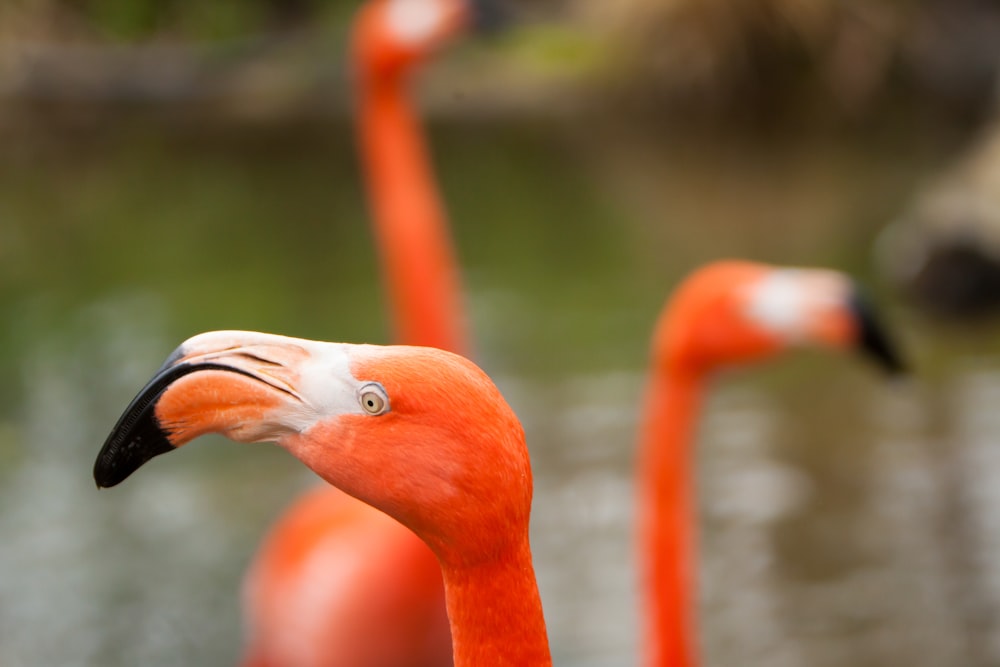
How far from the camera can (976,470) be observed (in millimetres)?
3768

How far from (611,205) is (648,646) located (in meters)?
5.34

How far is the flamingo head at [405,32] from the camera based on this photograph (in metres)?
2.71

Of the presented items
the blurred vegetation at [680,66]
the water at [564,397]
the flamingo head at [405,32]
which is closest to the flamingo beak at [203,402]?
the flamingo head at [405,32]

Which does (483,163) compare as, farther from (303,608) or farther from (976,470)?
(303,608)

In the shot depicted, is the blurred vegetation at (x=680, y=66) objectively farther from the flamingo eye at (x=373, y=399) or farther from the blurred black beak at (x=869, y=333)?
the flamingo eye at (x=373, y=399)

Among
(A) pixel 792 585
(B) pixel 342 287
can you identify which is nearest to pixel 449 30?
(A) pixel 792 585

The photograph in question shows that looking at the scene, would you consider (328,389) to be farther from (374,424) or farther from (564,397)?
(564,397)

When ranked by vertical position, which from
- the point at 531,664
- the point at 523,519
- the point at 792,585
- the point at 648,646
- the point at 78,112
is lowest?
the point at 792,585

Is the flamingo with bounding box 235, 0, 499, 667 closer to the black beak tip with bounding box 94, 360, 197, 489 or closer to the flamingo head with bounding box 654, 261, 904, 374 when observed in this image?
the flamingo head with bounding box 654, 261, 904, 374

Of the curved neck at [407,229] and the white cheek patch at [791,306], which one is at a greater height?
the curved neck at [407,229]

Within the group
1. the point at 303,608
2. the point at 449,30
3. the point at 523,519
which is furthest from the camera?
the point at 449,30

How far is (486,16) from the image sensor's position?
2957 mm

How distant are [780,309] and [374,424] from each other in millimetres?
1201

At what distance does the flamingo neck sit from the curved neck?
1473 mm
